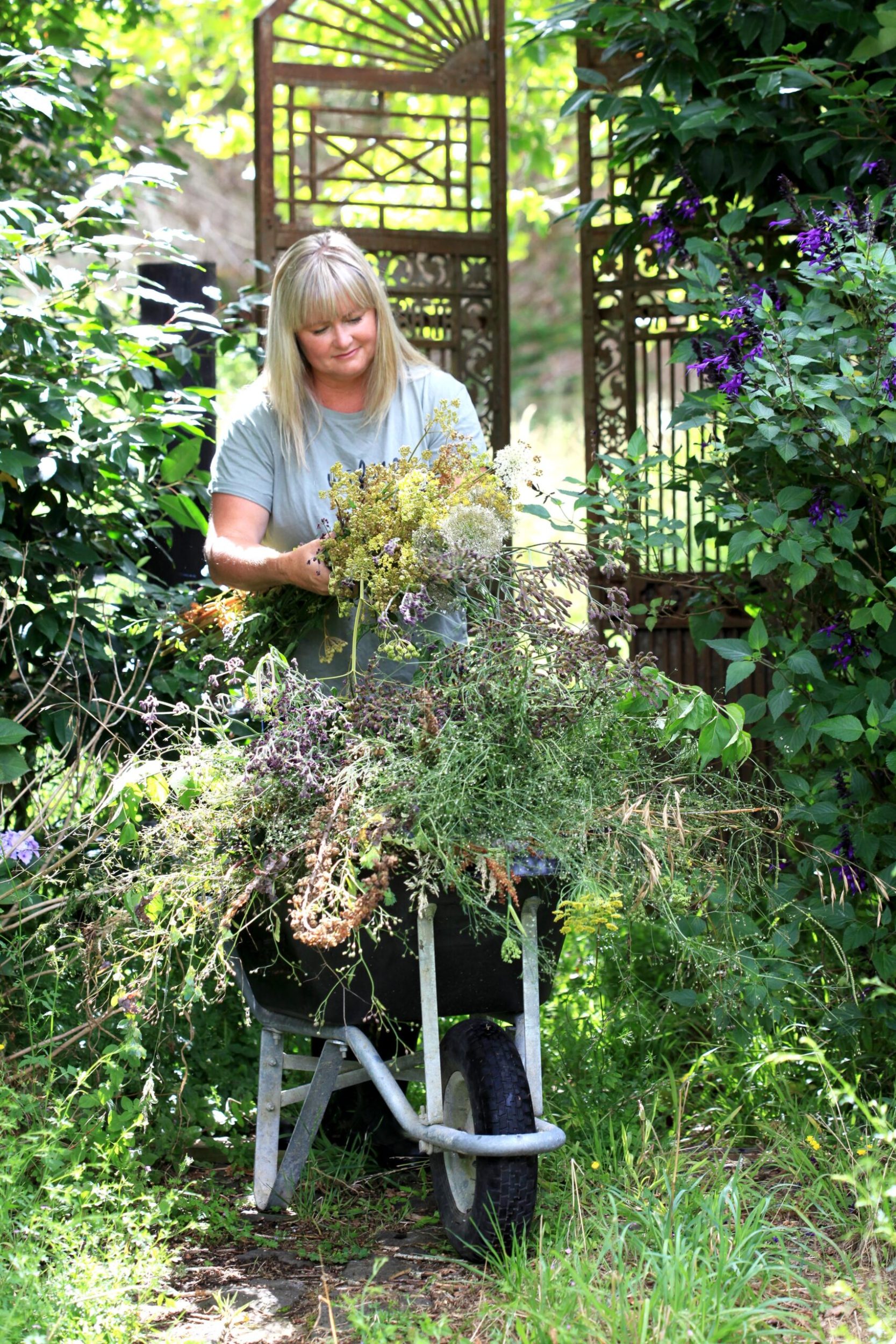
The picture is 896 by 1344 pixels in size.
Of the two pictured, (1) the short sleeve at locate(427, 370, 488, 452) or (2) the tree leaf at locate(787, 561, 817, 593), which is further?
(1) the short sleeve at locate(427, 370, 488, 452)

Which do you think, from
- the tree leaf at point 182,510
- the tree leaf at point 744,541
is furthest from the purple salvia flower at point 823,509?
the tree leaf at point 182,510

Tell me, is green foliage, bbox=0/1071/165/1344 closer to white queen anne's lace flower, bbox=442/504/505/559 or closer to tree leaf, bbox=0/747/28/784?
tree leaf, bbox=0/747/28/784

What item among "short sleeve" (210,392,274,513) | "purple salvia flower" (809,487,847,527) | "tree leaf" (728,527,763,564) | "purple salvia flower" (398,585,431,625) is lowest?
"purple salvia flower" (398,585,431,625)

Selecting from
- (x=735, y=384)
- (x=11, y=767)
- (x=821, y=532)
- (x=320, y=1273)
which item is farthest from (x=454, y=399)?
(x=320, y=1273)

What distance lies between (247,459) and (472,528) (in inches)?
30.6

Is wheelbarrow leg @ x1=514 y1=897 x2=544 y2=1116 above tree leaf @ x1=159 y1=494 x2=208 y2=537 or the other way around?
the other way around

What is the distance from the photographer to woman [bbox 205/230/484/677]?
8.91ft

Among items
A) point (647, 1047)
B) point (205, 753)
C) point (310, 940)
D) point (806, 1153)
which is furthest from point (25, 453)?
point (806, 1153)

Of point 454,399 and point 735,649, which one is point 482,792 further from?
point 454,399

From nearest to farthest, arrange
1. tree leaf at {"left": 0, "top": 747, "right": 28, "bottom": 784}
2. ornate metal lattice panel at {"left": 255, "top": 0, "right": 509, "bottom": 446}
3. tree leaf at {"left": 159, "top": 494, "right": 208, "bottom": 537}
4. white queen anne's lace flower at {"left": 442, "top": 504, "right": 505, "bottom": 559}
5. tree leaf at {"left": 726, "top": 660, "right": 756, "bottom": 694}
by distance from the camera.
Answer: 1. white queen anne's lace flower at {"left": 442, "top": 504, "right": 505, "bottom": 559}
2. tree leaf at {"left": 726, "top": 660, "right": 756, "bottom": 694}
3. tree leaf at {"left": 0, "top": 747, "right": 28, "bottom": 784}
4. tree leaf at {"left": 159, "top": 494, "right": 208, "bottom": 537}
5. ornate metal lattice panel at {"left": 255, "top": 0, "right": 509, "bottom": 446}

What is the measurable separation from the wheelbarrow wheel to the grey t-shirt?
0.85 meters

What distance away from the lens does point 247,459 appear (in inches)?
110

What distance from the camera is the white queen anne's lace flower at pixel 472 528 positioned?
2.19 meters

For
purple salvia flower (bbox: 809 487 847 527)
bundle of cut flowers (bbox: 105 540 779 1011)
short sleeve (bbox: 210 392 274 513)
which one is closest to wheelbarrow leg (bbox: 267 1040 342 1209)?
bundle of cut flowers (bbox: 105 540 779 1011)
